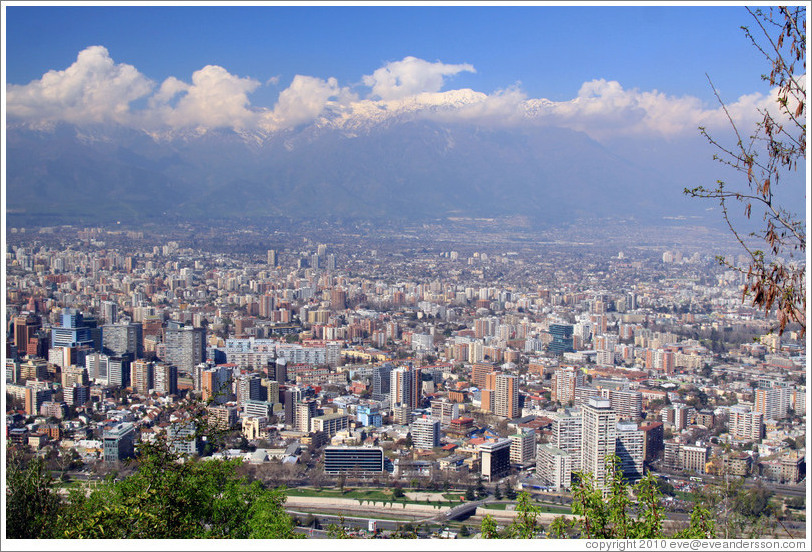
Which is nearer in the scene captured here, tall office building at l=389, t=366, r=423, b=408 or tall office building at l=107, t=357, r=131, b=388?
tall office building at l=389, t=366, r=423, b=408

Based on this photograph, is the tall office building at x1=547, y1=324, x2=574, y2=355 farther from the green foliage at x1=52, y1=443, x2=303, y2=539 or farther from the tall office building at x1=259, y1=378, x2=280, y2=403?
the green foliage at x1=52, y1=443, x2=303, y2=539

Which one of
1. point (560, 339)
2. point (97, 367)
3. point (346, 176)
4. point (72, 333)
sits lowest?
point (97, 367)

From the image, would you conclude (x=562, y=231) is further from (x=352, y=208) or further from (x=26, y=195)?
(x=26, y=195)

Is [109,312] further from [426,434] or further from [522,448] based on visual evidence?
[522,448]

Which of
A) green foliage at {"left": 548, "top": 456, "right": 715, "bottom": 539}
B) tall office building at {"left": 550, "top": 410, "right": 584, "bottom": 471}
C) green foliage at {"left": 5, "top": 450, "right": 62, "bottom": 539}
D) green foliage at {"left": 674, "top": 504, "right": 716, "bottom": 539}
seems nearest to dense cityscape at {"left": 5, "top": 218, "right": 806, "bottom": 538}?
tall office building at {"left": 550, "top": 410, "right": 584, "bottom": 471}

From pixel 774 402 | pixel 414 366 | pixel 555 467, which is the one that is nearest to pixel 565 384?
pixel 414 366

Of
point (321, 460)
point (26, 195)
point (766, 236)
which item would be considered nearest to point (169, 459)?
point (766, 236)
